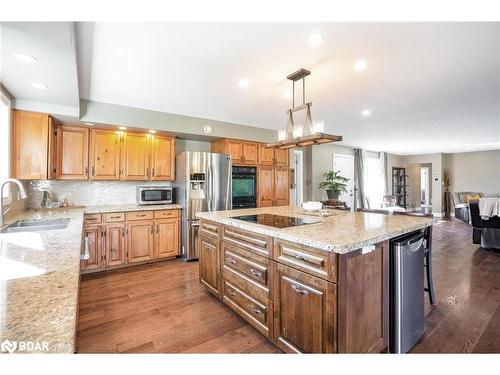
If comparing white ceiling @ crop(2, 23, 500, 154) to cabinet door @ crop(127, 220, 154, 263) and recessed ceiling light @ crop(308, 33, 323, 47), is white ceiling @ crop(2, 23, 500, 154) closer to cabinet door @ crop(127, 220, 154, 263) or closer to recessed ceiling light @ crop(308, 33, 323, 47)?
recessed ceiling light @ crop(308, 33, 323, 47)

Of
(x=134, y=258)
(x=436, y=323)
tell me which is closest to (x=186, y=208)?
(x=134, y=258)

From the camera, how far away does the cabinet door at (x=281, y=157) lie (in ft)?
16.7

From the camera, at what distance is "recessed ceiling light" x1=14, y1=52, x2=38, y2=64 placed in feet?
5.92

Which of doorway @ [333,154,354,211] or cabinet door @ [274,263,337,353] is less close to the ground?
doorway @ [333,154,354,211]

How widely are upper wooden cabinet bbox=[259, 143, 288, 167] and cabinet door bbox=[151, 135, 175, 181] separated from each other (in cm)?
173

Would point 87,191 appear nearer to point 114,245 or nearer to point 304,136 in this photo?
point 114,245

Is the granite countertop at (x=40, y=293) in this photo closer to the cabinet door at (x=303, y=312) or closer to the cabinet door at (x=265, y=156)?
the cabinet door at (x=303, y=312)

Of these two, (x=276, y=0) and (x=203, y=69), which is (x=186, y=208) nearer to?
(x=203, y=69)

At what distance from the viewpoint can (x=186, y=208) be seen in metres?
3.91

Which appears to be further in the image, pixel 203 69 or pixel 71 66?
pixel 203 69

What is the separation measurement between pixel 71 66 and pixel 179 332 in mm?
2440

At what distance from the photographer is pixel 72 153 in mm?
3473

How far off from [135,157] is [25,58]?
6.89 feet

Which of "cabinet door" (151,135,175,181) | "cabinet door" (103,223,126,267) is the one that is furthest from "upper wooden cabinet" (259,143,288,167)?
"cabinet door" (103,223,126,267)
